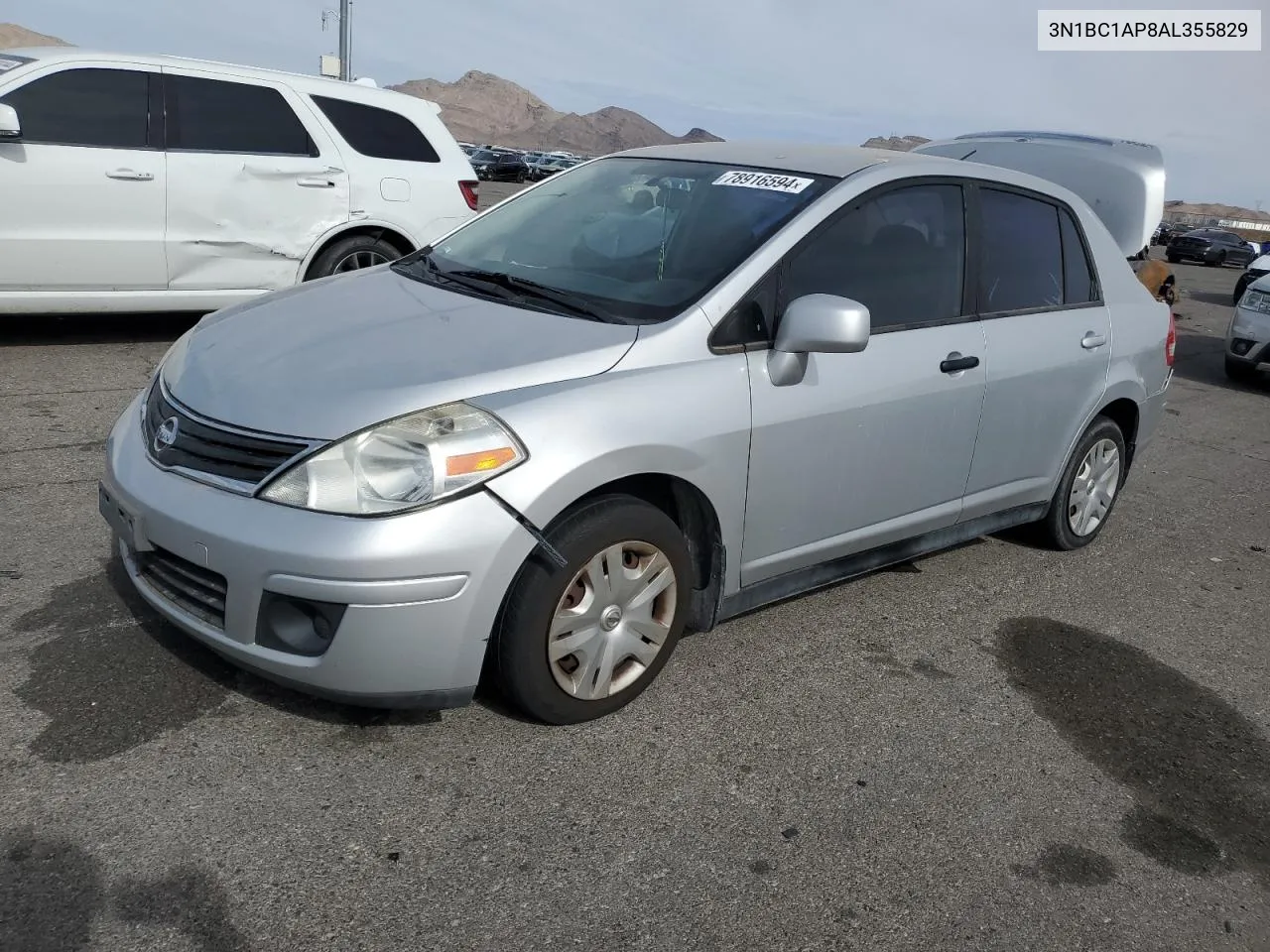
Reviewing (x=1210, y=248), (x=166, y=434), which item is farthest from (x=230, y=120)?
(x=1210, y=248)

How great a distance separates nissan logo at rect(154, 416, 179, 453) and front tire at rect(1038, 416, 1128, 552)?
3613 mm

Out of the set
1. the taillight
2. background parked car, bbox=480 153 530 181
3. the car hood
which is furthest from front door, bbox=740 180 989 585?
background parked car, bbox=480 153 530 181

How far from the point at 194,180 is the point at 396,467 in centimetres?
511

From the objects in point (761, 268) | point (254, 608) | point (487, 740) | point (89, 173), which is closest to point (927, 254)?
point (761, 268)

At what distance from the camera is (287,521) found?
2.78 meters

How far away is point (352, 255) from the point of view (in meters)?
7.77

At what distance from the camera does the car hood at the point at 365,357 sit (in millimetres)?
2939

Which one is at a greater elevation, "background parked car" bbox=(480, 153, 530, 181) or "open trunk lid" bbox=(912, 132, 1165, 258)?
"background parked car" bbox=(480, 153, 530, 181)

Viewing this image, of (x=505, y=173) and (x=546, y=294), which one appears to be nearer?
(x=546, y=294)

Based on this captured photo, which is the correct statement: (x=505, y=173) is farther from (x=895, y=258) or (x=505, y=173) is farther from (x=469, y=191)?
(x=895, y=258)

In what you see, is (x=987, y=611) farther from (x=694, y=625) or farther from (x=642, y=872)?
(x=642, y=872)

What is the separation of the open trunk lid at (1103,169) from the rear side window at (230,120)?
4151mm

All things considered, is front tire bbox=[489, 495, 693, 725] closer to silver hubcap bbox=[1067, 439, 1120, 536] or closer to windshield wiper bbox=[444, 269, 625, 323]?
windshield wiper bbox=[444, 269, 625, 323]

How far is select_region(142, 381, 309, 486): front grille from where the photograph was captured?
2.87 m
